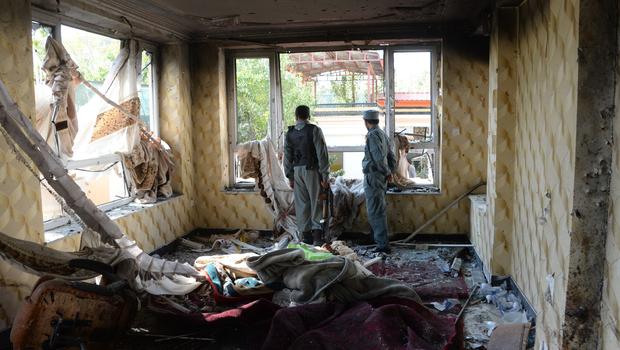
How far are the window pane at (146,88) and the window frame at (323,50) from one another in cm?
98

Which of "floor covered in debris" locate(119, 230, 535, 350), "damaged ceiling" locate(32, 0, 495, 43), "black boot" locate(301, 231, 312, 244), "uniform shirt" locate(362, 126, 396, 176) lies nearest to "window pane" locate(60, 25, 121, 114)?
"damaged ceiling" locate(32, 0, 495, 43)

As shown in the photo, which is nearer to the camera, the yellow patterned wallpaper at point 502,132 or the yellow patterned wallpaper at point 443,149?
the yellow patterned wallpaper at point 502,132

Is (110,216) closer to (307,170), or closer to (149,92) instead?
(149,92)

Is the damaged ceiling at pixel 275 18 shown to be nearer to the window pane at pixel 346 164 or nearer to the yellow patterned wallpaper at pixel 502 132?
the yellow patterned wallpaper at pixel 502 132

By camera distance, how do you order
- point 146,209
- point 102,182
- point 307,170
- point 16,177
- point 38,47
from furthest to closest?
1. point 307,170
2. point 146,209
3. point 102,182
4. point 38,47
5. point 16,177

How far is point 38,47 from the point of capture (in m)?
4.37

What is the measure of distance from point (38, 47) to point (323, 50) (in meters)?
3.29

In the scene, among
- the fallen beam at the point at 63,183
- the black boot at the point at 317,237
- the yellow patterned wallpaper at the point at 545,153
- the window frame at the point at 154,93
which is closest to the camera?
the yellow patterned wallpaper at the point at 545,153

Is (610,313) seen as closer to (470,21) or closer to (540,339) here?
(540,339)

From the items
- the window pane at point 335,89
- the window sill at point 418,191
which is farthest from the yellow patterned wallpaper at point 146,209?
the window sill at point 418,191

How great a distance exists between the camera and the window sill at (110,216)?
14.0ft

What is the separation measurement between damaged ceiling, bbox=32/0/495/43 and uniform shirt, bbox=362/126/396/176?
1.26 metres

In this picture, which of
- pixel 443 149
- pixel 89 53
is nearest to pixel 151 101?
pixel 89 53

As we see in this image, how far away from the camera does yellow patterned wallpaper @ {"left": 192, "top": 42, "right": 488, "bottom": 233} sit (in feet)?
19.8
